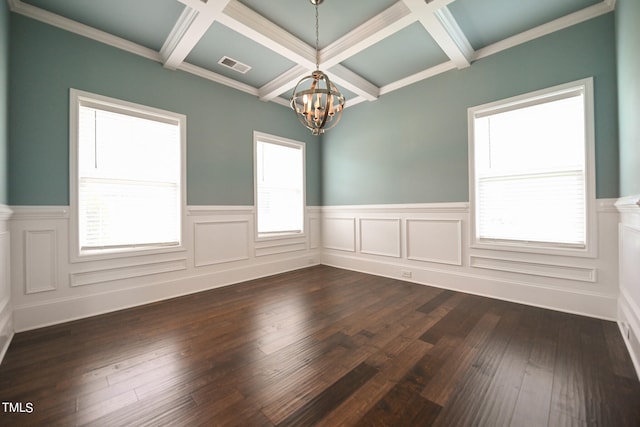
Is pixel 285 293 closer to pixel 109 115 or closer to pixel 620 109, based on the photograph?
pixel 109 115

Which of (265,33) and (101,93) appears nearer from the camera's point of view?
(265,33)

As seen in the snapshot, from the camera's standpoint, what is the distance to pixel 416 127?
3553 millimetres

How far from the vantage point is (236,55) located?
3023 mm

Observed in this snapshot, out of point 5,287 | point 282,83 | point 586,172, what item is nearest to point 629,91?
point 586,172

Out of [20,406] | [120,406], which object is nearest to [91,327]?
[20,406]

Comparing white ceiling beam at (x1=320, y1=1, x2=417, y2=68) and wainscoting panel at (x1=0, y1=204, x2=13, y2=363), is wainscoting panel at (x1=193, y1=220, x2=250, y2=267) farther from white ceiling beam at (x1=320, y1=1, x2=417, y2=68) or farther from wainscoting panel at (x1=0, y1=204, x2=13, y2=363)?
white ceiling beam at (x1=320, y1=1, x2=417, y2=68)

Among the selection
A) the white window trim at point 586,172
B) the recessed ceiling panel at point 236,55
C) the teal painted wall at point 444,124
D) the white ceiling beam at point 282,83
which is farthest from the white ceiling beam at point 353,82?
the white window trim at point 586,172

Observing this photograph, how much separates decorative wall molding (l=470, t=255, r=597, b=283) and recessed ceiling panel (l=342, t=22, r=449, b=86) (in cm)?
248

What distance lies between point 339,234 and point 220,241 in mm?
1991

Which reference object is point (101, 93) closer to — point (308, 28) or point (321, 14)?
point (308, 28)

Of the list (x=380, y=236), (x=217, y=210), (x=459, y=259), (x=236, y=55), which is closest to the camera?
(x=236, y=55)

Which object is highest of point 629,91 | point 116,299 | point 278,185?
point 629,91

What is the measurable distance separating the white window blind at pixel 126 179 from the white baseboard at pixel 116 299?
50 centimetres

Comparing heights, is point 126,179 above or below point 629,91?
below
